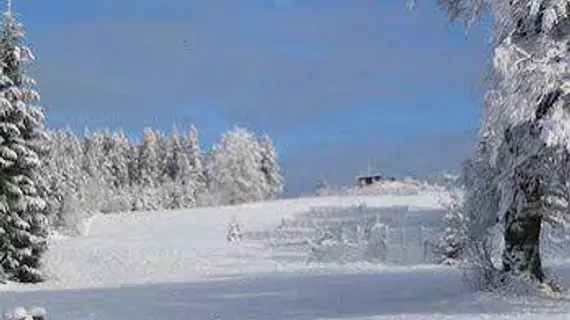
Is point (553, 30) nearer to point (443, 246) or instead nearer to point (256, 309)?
point (256, 309)

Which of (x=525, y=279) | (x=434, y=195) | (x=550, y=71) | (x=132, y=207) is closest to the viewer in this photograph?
(x=550, y=71)

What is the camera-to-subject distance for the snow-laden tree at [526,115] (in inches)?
637

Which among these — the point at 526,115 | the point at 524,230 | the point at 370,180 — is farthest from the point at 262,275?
the point at 370,180

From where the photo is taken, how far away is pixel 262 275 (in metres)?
30.8

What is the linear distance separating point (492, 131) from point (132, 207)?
103634 mm

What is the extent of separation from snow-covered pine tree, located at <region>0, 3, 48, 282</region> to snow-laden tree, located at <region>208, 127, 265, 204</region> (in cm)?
7803

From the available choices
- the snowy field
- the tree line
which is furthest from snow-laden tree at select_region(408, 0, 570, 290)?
the tree line

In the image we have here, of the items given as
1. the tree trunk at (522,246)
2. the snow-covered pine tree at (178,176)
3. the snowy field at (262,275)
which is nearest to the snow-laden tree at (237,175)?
the snow-covered pine tree at (178,176)

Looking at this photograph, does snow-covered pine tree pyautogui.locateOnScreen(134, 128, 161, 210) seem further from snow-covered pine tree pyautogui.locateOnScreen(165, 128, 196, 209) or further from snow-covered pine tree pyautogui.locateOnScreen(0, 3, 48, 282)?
snow-covered pine tree pyautogui.locateOnScreen(0, 3, 48, 282)

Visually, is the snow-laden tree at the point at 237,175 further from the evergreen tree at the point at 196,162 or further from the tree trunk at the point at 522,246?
the tree trunk at the point at 522,246

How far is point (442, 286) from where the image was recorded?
917 inches

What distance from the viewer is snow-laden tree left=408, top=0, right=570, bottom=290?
16188 mm

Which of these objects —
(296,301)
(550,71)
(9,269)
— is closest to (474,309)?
(550,71)

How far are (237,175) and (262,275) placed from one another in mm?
85089
